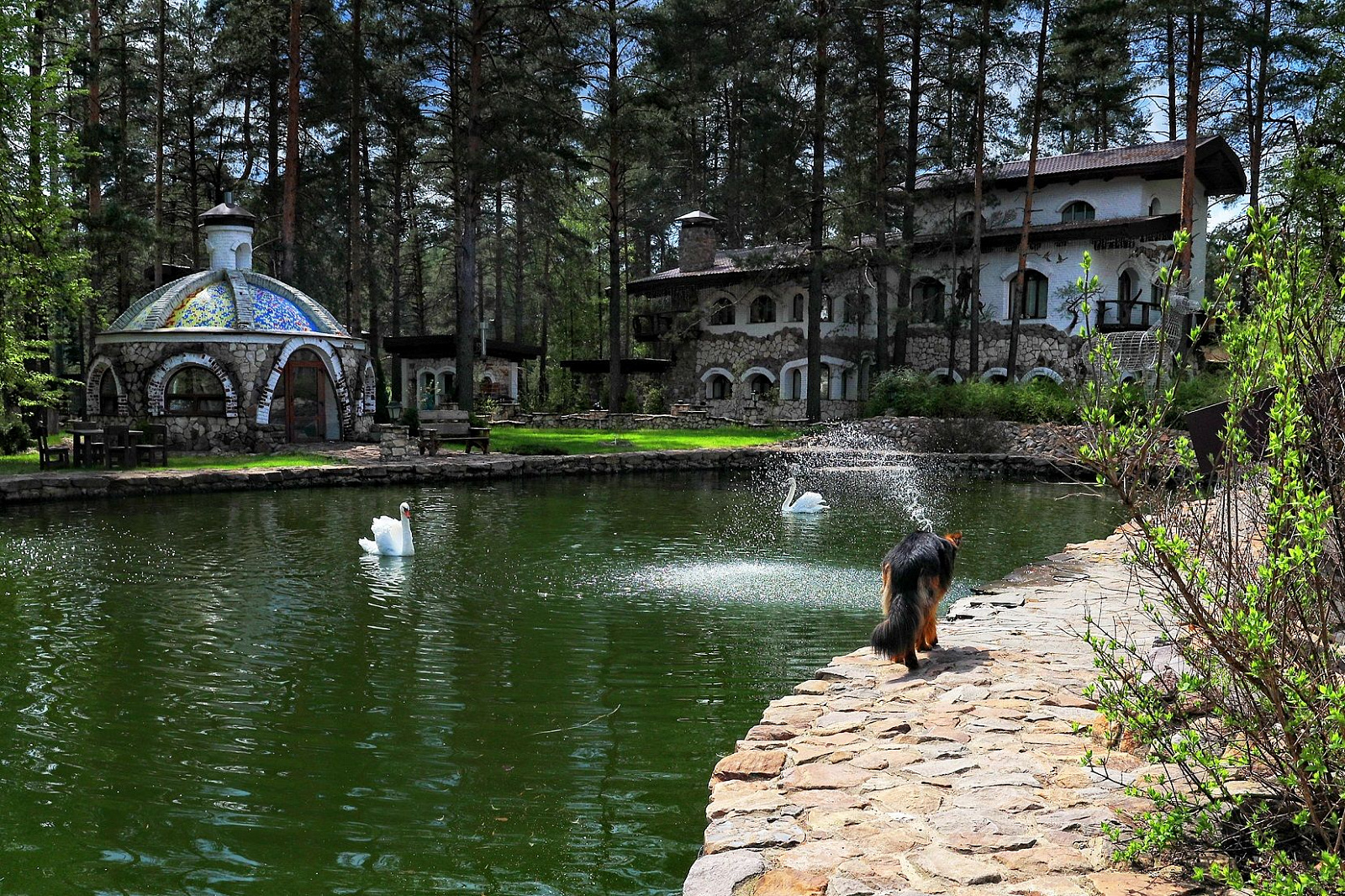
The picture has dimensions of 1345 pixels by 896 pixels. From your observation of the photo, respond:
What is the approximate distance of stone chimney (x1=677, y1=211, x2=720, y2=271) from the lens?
4055 cm

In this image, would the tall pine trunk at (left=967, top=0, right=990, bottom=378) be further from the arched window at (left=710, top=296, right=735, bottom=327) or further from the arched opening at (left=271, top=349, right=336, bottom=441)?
the arched opening at (left=271, top=349, right=336, bottom=441)

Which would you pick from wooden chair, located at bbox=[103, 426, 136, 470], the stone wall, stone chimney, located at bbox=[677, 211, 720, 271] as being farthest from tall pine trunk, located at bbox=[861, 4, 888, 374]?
wooden chair, located at bbox=[103, 426, 136, 470]

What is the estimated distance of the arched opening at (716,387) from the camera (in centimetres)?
4225

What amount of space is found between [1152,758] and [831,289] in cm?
3701

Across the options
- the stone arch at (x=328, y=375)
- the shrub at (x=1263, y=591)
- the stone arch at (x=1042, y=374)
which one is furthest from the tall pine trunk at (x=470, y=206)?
the shrub at (x=1263, y=591)

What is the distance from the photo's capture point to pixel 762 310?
40625 millimetres

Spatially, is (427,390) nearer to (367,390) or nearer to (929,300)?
(367,390)

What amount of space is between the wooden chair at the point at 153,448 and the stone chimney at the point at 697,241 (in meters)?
23.9

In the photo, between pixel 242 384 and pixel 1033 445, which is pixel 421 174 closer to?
pixel 242 384

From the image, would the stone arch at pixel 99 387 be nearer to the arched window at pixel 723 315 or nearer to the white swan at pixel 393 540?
the white swan at pixel 393 540

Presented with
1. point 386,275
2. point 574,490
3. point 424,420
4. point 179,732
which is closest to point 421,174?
point 386,275

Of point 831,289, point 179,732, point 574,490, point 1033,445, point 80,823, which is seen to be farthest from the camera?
point 831,289

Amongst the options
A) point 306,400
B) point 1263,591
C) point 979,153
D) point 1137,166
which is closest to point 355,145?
point 306,400

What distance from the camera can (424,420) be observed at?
27281 millimetres
